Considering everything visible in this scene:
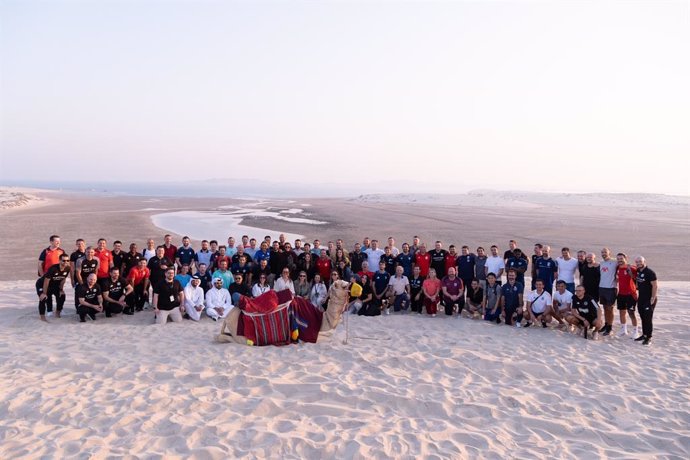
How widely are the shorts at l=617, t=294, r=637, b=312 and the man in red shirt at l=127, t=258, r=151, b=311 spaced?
9.18m

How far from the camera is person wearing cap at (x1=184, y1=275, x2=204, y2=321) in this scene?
31.5ft

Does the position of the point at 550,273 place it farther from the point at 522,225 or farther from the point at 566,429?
the point at 522,225

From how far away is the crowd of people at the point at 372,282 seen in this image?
354 inches

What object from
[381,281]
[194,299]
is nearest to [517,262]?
[381,281]

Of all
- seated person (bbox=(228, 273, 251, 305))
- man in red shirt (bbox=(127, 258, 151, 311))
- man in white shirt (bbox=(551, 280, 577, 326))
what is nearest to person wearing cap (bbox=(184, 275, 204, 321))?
seated person (bbox=(228, 273, 251, 305))

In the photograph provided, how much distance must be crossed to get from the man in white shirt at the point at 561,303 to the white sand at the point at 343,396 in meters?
0.60

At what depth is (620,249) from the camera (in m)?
21.2

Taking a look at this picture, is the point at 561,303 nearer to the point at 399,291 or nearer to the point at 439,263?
the point at 439,263

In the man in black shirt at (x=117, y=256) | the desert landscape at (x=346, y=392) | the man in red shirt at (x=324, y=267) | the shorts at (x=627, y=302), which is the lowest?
the desert landscape at (x=346, y=392)

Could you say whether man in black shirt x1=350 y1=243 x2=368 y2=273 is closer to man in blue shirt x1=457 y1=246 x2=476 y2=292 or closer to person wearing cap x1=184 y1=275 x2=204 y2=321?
man in blue shirt x1=457 y1=246 x2=476 y2=292

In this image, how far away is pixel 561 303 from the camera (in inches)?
364

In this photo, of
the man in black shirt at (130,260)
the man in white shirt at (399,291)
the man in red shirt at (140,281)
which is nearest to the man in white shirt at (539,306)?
the man in white shirt at (399,291)

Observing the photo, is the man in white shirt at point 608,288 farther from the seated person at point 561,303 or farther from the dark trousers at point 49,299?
the dark trousers at point 49,299

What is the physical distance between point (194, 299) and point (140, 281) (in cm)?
128
